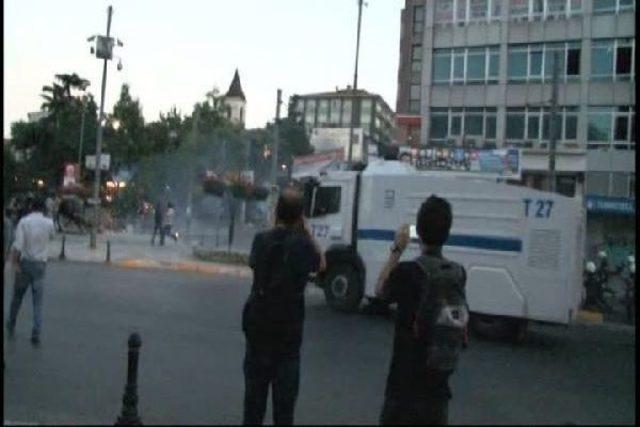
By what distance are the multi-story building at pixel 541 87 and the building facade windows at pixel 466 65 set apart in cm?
5

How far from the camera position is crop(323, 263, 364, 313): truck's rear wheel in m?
14.3

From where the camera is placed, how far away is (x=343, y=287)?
47.7 ft

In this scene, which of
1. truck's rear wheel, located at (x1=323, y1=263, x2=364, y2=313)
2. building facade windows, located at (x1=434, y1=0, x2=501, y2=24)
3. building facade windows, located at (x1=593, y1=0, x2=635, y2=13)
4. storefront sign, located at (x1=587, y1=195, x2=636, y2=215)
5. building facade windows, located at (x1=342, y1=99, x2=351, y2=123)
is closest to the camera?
truck's rear wheel, located at (x1=323, y1=263, x2=364, y2=313)

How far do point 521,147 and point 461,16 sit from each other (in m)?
7.70

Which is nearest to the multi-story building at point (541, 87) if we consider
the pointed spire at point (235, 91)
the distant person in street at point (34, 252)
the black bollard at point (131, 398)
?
the pointed spire at point (235, 91)

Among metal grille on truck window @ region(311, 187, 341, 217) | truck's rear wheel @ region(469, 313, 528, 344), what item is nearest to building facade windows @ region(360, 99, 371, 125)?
metal grille on truck window @ region(311, 187, 341, 217)

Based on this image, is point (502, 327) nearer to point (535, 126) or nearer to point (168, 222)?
point (168, 222)

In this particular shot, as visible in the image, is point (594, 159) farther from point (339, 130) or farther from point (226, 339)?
point (339, 130)

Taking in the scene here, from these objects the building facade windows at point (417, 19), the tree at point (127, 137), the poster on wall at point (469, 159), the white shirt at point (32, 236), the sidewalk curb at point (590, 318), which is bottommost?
the sidewalk curb at point (590, 318)

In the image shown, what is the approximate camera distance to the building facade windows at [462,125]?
4006cm

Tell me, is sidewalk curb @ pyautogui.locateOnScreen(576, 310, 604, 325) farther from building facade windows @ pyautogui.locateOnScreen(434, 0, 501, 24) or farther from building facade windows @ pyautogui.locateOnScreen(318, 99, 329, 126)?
building facade windows @ pyautogui.locateOnScreen(318, 99, 329, 126)

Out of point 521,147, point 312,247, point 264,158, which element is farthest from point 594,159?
point 312,247

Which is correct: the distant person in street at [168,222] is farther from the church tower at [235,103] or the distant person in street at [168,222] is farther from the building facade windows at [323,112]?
the building facade windows at [323,112]

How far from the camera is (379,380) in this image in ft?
26.6
